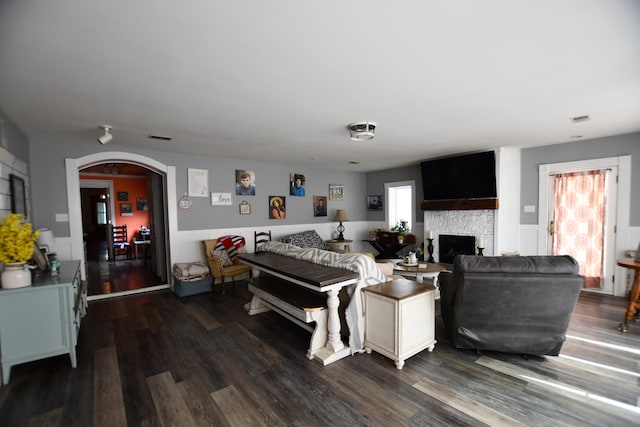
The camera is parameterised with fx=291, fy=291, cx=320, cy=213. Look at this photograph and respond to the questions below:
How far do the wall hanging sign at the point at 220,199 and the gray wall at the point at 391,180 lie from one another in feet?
13.3

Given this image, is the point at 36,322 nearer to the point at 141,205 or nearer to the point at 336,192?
the point at 336,192

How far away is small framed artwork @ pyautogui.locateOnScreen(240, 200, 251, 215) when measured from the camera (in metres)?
5.83

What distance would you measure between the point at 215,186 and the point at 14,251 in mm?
3298

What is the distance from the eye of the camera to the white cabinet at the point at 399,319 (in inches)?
97.7

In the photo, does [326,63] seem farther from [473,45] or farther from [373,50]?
[473,45]

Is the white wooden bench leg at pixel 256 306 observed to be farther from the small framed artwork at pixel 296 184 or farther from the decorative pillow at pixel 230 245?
the small framed artwork at pixel 296 184

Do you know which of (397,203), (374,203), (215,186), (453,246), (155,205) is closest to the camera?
(215,186)

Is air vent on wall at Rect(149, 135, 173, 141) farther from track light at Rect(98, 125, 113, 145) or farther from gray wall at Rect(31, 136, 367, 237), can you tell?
gray wall at Rect(31, 136, 367, 237)

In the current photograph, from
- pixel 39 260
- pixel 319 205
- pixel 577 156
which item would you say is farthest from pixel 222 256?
pixel 577 156

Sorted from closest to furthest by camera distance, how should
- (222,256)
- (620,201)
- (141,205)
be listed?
(620,201), (222,256), (141,205)

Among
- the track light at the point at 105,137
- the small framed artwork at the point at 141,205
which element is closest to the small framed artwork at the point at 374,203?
the track light at the point at 105,137

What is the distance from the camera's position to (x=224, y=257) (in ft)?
16.4

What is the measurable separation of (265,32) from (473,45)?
1.30m

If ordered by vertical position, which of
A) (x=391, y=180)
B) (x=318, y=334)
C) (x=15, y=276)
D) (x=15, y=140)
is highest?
(x=15, y=140)
